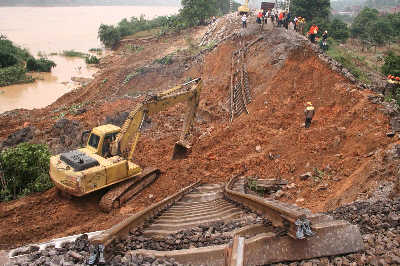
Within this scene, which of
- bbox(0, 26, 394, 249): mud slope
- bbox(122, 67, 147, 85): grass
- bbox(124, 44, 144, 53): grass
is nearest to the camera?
bbox(0, 26, 394, 249): mud slope

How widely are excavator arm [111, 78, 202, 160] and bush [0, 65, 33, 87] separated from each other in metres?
22.0

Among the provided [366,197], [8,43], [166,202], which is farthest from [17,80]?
[366,197]

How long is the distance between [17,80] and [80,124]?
1678 cm

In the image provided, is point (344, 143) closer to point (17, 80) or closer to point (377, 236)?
point (377, 236)

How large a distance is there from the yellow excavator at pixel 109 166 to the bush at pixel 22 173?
1276 millimetres

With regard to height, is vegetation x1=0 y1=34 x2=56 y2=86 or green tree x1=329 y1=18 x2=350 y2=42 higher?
green tree x1=329 y1=18 x2=350 y2=42

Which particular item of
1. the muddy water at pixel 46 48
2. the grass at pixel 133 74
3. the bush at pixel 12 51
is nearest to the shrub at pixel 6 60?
the bush at pixel 12 51

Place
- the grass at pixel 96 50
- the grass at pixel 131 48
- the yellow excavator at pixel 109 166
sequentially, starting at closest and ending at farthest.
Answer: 1. the yellow excavator at pixel 109 166
2. the grass at pixel 131 48
3. the grass at pixel 96 50

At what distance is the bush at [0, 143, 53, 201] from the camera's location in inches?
405

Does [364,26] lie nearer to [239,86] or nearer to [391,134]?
[239,86]

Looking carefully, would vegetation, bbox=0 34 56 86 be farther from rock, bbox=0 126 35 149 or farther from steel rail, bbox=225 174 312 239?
steel rail, bbox=225 174 312 239

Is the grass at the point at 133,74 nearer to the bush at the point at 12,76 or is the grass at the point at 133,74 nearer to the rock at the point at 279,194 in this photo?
the bush at the point at 12,76

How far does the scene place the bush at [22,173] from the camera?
1028 centimetres

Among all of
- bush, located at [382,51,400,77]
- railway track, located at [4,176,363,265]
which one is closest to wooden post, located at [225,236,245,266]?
railway track, located at [4,176,363,265]
